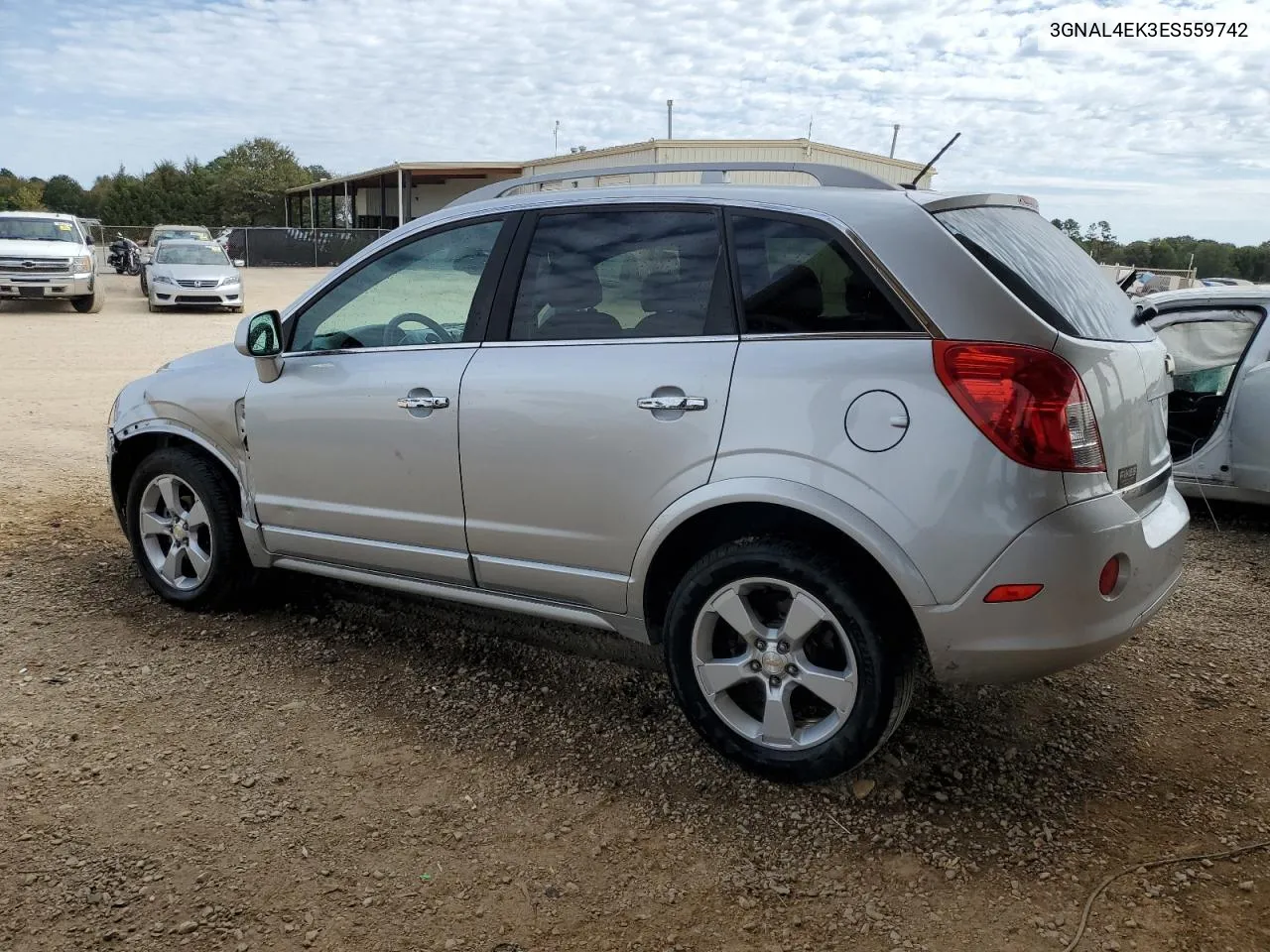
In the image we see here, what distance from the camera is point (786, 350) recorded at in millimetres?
3137

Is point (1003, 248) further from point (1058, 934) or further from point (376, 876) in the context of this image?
point (376, 876)

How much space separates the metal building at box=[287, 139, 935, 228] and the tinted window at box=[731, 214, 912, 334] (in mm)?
435

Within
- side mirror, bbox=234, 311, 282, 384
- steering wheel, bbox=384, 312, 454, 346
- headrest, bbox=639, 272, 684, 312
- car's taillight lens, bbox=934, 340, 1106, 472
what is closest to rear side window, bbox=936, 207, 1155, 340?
car's taillight lens, bbox=934, 340, 1106, 472

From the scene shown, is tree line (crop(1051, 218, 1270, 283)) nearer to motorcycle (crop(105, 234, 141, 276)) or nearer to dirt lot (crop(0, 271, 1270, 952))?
dirt lot (crop(0, 271, 1270, 952))

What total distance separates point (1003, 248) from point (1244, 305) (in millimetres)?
4089

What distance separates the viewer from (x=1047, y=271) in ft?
10.6

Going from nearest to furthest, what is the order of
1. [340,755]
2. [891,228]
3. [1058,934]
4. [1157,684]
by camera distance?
[1058,934], [891,228], [340,755], [1157,684]

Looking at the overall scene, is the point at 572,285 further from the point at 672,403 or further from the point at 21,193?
the point at 21,193

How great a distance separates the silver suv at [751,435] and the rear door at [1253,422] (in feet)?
10.1

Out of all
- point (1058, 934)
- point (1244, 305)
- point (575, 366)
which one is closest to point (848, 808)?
point (1058, 934)

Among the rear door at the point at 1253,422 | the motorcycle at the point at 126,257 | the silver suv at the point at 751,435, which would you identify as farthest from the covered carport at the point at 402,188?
the silver suv at the point at 751,435

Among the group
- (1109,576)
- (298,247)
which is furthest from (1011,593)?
(298,247)

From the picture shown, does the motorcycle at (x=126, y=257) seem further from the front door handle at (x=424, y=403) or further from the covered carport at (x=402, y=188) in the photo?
the front door handle at (x=424, y=403)

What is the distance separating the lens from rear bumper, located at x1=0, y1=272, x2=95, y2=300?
1931 centimetres
